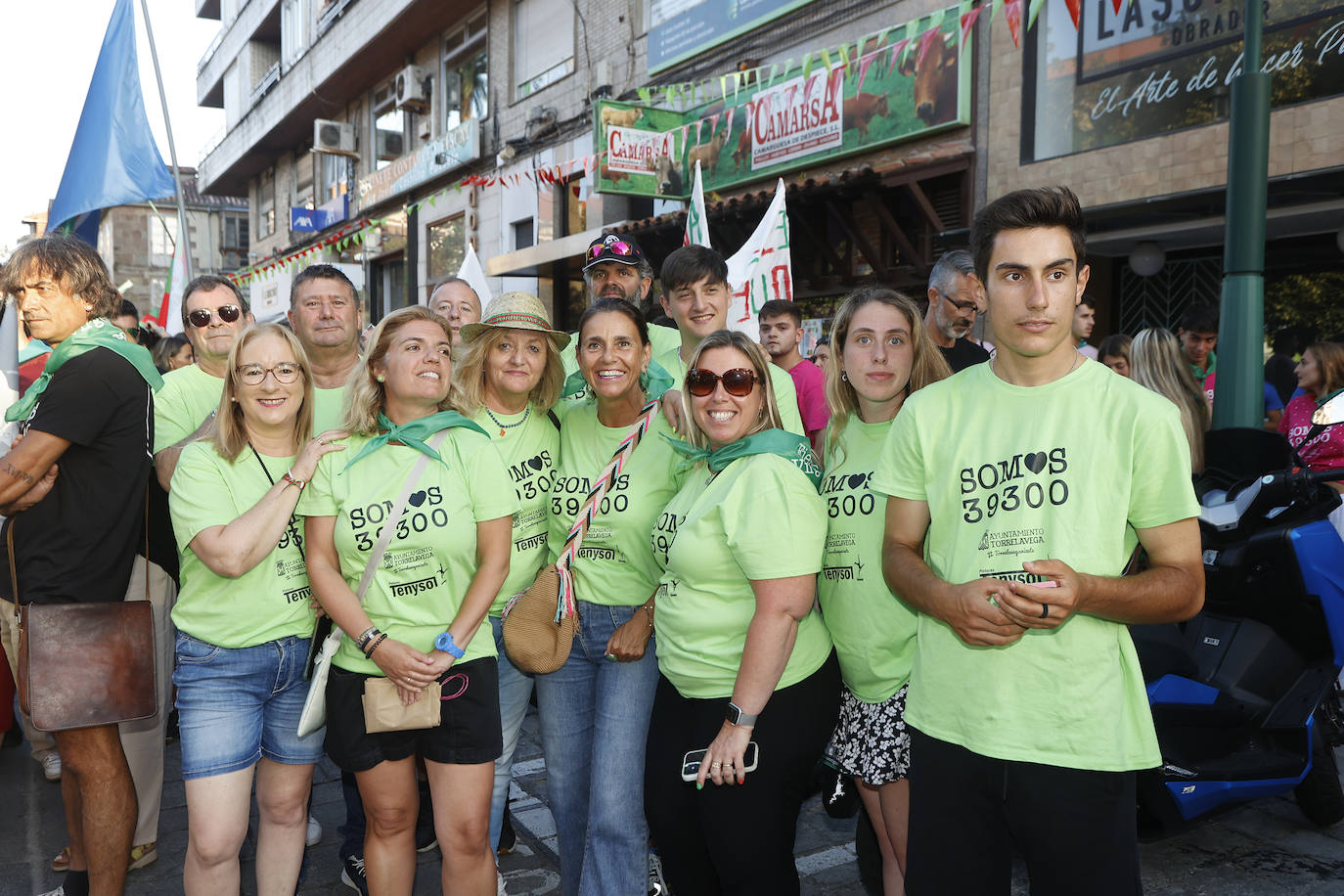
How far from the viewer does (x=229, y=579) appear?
293 centimetres

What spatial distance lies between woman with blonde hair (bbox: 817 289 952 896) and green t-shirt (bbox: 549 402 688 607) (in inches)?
20.7

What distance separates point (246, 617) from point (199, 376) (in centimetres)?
143

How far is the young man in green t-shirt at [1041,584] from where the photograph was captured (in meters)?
1.99

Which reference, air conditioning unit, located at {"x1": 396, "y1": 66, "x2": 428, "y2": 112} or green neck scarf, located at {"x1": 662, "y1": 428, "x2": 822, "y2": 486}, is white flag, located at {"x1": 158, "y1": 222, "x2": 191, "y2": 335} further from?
air conditioning unit, located at {"x1": 396, "y1": 66, "x2": 428, "y2": 112}

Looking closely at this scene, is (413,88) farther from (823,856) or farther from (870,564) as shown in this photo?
(870,564)

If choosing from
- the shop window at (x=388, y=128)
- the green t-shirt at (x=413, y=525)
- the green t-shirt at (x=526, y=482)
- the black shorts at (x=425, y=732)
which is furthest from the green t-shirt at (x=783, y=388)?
the shop window at (x=388, y=128)

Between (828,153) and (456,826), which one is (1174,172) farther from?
(456,826)

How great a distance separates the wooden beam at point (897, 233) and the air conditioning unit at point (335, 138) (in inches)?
637

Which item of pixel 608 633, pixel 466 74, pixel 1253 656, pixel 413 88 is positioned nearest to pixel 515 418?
pixel 608 633

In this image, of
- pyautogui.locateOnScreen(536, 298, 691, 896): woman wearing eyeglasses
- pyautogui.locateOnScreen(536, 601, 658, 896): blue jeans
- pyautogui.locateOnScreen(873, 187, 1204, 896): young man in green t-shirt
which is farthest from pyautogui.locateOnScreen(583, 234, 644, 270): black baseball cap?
pyautogui.locateOnScreen(873, 187, 1204, 896): young man in green t-shirt

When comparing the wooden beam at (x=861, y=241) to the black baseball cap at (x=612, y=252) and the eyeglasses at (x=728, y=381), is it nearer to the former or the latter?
the black baseball cap at (x=612, y=252)

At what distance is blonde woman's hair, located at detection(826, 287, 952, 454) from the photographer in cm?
290

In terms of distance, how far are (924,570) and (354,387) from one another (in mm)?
1835

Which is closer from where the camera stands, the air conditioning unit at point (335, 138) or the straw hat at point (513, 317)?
the straw hat at point (513, 317)
